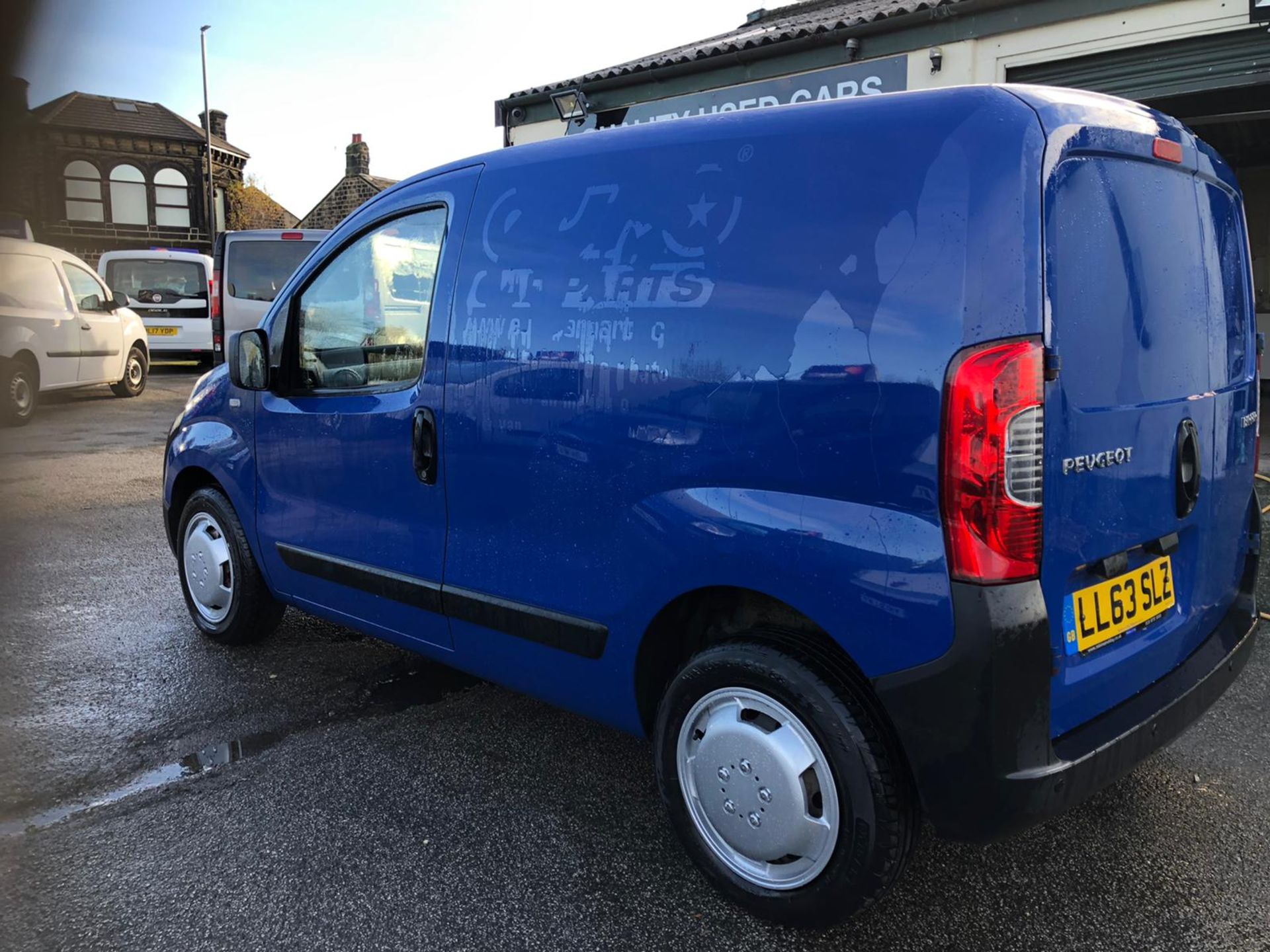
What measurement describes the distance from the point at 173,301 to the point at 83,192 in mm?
17100

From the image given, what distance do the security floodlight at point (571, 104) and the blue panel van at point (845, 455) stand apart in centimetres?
930

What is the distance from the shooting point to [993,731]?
1.90 m

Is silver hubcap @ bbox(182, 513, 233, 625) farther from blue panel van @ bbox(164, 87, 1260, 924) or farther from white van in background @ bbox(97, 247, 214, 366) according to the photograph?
white van in background @ bbox(97, 247, 214, 366)

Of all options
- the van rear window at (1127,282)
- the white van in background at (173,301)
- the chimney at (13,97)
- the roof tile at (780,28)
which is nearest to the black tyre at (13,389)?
the chimney at (13,97)

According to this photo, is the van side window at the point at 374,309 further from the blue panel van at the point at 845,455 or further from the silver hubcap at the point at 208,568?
the silver hubcap at the point at 208,568

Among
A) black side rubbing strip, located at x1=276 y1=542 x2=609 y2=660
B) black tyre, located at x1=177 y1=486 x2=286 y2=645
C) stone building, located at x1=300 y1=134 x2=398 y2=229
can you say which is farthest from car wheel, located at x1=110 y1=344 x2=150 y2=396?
stone building, located at x1=300 y1=134 x2=398 y2=229

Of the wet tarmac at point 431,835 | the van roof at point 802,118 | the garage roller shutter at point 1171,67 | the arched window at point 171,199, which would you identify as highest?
the garage roller shutter at point 1171,67

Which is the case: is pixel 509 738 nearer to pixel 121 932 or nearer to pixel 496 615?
pixel 496 615

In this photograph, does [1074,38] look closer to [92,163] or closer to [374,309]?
[374,309]

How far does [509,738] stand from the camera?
3250mm

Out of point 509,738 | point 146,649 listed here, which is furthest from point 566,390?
point 146,649

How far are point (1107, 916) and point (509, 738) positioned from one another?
6.02 feet

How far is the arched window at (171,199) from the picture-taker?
90 centimetres

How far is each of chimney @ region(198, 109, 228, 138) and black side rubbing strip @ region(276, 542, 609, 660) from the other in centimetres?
183
